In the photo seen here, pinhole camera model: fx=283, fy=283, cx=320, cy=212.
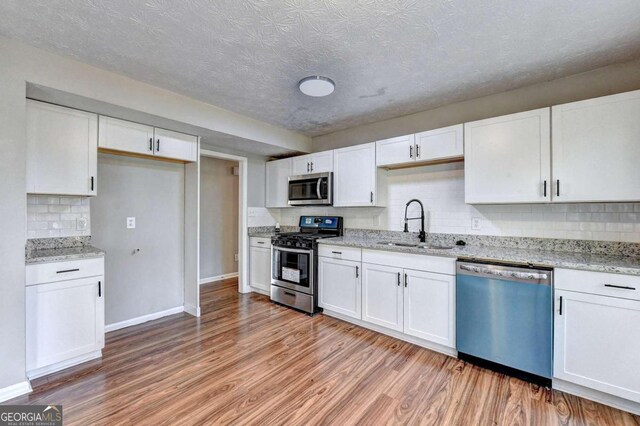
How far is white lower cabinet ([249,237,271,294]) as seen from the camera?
4.14 m

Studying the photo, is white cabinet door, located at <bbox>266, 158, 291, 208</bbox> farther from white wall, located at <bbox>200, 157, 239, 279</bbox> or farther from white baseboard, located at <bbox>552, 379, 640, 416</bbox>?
white baseboard, located at <bbox>552, 379, 640, 416</bbox>

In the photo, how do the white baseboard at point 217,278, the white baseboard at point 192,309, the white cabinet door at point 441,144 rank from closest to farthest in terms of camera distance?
the white cabinet door at point 441,144 → the white baseboard at point 192,309 → the white baseboard at point 217,278

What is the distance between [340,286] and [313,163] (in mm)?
1746

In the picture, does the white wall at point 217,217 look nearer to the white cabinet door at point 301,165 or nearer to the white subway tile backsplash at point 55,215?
the white cabinet door at point 301,165

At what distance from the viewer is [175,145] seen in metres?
3.17

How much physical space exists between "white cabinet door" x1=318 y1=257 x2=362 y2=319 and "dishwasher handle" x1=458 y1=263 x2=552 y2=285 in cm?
111

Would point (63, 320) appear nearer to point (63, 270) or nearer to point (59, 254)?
point (63, 270)

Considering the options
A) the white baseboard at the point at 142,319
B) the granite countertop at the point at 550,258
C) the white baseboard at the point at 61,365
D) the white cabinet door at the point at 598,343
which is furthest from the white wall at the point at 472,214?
the white baseboard at the point at 61,365

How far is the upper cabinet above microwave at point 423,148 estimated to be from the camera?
2.78 meters

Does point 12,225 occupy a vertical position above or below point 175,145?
below

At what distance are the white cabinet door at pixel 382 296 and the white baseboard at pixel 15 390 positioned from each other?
274 cm

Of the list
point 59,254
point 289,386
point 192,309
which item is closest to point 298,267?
point 192,309

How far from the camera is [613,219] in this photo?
229 cm

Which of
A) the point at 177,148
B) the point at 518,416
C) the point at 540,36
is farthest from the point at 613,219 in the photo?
the point at 177,148
